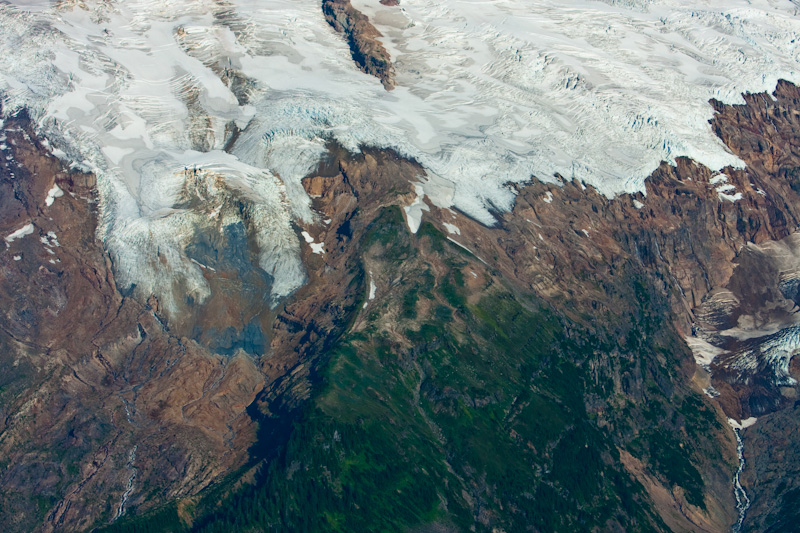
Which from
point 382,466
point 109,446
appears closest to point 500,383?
point 382,466

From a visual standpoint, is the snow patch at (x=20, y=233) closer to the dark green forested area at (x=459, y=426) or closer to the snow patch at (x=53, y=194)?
the snow patch at (x=53, y=194)

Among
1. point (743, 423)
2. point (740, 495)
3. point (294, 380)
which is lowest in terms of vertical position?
point (740, 495)

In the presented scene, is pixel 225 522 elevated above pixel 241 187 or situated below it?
below

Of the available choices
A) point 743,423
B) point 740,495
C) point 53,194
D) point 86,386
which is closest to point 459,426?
point 740,495

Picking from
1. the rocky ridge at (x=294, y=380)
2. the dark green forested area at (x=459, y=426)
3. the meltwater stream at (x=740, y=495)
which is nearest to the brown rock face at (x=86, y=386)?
the rocky ridge at (x=294, y=380)

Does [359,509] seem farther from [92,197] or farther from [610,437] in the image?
[92,197]

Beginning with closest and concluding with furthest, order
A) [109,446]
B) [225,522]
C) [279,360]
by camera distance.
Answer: [225,522], [109,446], [279,360]

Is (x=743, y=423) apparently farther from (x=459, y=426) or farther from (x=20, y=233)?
(x=20, y=233)

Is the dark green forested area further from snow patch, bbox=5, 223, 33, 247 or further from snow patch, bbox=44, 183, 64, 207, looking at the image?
snow patch, bbox=5, 223, 33, 247
